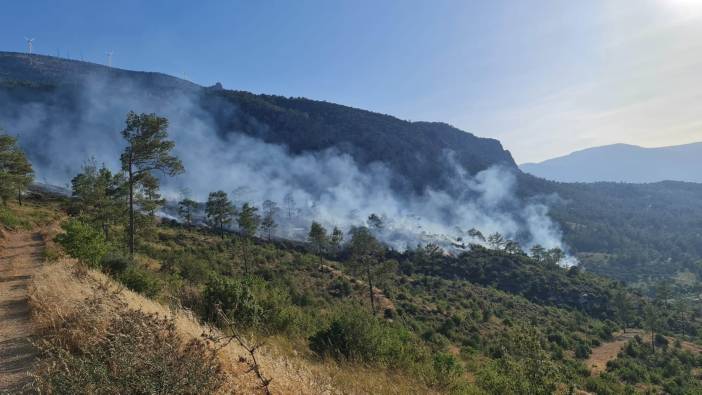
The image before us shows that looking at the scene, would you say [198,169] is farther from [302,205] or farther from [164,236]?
[164,236]

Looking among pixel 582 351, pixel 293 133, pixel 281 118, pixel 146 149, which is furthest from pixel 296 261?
pixel 281 118

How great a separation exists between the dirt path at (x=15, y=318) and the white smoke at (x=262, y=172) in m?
101

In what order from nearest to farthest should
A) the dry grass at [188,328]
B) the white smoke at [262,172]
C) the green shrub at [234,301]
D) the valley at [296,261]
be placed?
the dry grass at [188,328] < the valley at [296,261] < the green shrub at [234,301] < the white smoke at [262,172]

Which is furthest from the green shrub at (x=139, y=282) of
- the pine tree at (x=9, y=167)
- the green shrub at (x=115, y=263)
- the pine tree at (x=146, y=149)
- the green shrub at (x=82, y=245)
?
the pine tree at (x=9, y=167)

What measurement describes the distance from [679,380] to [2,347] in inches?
1858

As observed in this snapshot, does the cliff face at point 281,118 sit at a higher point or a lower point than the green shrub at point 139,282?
higher

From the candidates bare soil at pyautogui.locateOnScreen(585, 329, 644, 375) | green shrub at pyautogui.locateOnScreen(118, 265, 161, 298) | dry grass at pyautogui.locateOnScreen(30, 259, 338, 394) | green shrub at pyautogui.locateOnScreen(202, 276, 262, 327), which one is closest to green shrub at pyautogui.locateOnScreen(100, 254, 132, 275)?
green shrub at pyautogui.locateOnScreen(118, 265, 161, 298)

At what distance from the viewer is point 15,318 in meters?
8.79

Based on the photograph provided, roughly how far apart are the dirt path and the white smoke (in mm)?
101035

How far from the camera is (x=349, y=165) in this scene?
174375 mm

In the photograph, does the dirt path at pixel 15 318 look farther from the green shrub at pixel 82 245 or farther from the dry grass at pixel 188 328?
the green shrub at pixel 82 245

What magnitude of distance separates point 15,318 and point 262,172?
15845 cm

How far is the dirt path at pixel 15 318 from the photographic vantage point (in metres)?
5.69

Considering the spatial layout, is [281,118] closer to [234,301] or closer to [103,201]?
[103,201]
